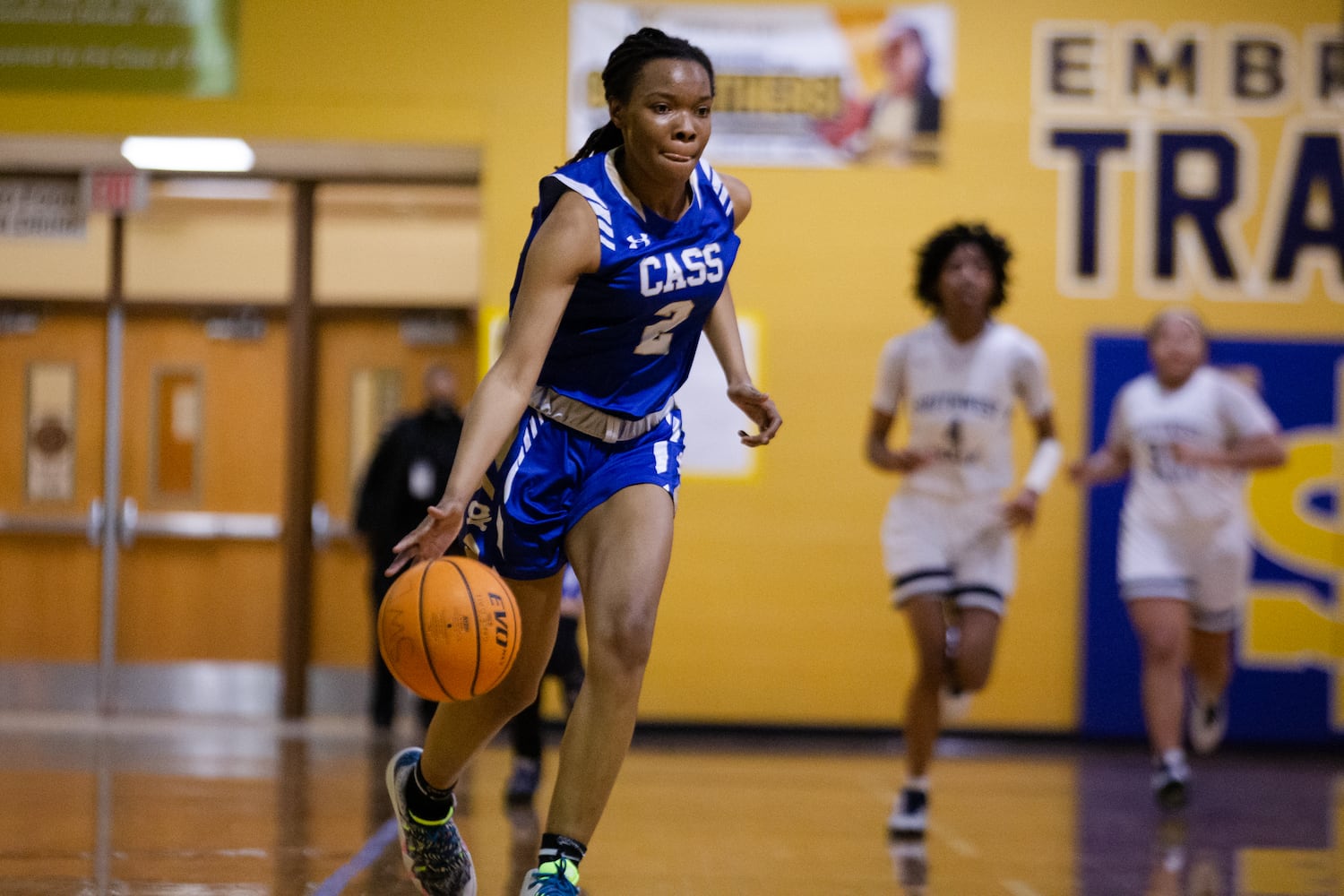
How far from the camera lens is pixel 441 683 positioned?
2910mm

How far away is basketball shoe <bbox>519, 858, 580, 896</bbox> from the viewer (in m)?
2.88

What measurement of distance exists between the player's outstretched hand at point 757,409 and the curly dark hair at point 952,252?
2257 mm

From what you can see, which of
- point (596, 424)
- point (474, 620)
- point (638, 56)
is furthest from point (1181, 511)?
point (474, 620)

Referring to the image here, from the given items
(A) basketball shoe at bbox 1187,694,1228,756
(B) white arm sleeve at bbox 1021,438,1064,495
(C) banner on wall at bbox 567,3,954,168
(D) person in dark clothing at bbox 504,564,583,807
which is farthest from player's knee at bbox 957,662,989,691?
(C) banner on wall at bbox 567,3,954,168

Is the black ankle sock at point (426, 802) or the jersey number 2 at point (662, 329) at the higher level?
the jersey number 2 at point (662, 329)

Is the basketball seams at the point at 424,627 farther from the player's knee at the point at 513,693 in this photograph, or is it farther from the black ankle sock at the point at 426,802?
the black ankle sock at the point at 426,802

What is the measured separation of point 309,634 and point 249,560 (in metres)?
0.59

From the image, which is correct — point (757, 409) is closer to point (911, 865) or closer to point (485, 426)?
point (485, 426)

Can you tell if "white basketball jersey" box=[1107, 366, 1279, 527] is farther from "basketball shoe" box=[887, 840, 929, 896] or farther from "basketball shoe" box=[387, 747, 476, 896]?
"basketball shoe" box=[387, 747, 476, 896]

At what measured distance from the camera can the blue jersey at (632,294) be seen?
3.12 metres

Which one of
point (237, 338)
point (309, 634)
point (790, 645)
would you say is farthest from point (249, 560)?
point (790, 645)

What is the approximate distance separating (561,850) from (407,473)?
511cm

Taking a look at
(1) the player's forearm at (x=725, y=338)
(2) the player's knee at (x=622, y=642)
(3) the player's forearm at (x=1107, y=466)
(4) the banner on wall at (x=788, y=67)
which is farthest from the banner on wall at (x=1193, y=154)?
(2) the player's knee at (x=622, y=642)

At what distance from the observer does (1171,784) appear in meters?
5.93
